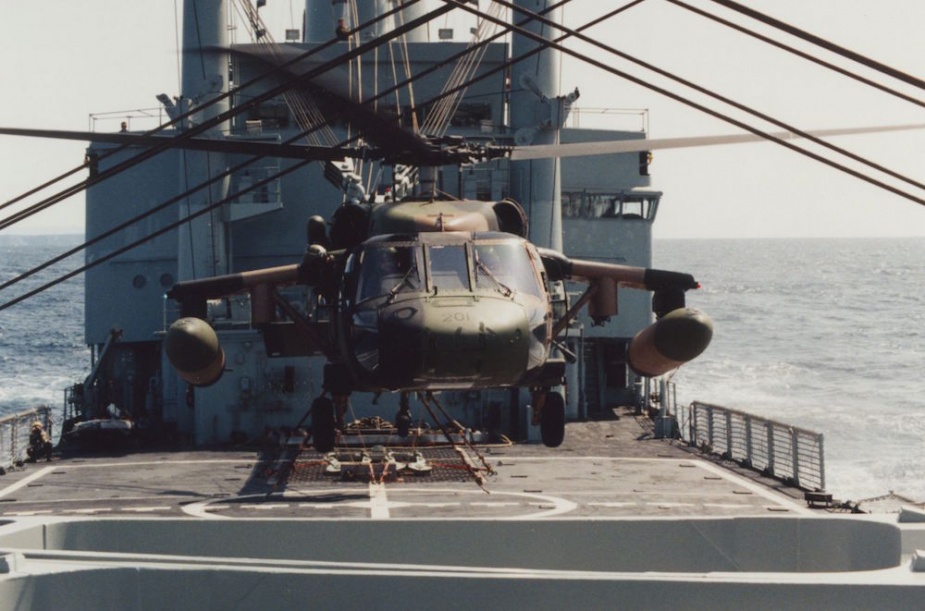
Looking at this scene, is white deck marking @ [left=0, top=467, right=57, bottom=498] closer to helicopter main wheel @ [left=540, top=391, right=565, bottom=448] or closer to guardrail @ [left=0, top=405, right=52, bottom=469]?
guardrail @ [left=0, top=405, right=52, bottom=469]

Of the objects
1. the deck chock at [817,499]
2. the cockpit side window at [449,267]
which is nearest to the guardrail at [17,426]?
the cockpit side window at [449,267]

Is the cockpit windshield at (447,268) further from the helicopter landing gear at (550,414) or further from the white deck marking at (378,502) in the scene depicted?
the white deck marking at (378,502)

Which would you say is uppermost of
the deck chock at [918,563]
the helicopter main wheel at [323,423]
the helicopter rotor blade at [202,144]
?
the helicopter rotor blade at [202,144]

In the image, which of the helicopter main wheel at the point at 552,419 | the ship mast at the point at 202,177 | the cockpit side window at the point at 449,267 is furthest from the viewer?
the ship mast at the point at 202,177

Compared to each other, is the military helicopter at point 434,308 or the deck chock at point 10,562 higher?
the military helicopter at point 434,308

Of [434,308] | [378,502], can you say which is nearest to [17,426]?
[378,502]

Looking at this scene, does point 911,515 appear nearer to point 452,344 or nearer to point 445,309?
point 452,344
